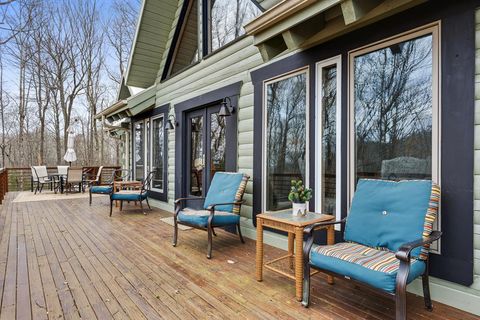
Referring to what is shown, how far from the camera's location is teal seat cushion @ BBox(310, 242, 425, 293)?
6.03 feet

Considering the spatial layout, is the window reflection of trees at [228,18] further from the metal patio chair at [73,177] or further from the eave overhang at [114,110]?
the metal patio chair at [73,177]

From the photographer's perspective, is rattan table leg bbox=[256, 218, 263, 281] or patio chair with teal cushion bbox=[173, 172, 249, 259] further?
patio chair with teal cushion bbox=[173, 172, 249, 259]

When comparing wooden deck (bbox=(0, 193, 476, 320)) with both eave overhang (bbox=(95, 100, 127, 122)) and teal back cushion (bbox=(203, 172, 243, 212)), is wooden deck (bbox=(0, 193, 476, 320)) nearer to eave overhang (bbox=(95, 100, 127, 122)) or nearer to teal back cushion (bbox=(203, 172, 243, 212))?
teal back cushion (bbox=(203, 172, 243, 212))

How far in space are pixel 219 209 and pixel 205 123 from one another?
1.93 meters

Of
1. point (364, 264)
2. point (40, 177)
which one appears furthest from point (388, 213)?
point (40, 177)

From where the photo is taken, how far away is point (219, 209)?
4062 mm

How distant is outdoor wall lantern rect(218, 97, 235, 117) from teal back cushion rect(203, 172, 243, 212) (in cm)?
93

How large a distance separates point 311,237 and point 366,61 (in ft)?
6.16

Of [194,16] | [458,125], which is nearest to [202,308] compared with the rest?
[458,125]

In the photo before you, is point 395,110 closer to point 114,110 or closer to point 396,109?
point 396,109

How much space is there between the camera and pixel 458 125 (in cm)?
225

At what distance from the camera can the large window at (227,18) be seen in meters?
4.68

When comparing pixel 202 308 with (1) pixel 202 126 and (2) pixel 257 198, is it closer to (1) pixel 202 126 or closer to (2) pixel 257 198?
(2) pixel 257 198

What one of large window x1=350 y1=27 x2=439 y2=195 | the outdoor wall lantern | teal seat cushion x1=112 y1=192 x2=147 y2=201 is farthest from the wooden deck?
the outdoor wall lantern
